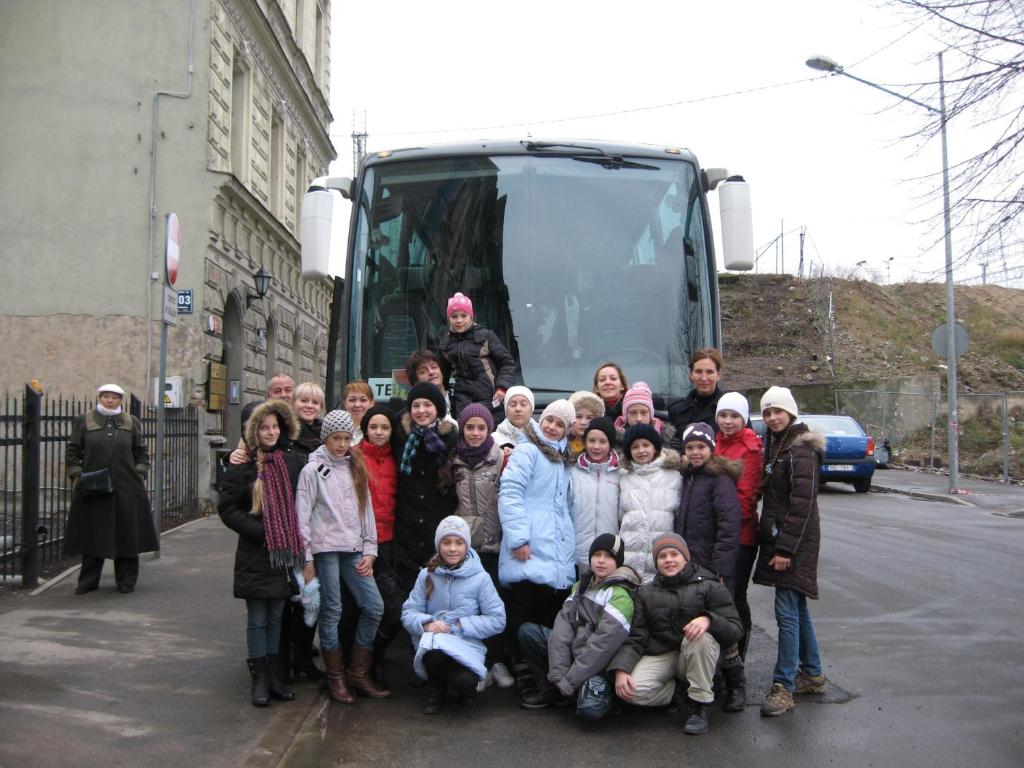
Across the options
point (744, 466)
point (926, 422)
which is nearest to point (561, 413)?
point (744, 466)

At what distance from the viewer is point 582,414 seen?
6059 millimetres

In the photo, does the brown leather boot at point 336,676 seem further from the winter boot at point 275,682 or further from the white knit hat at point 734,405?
the white knit hat at point 734,405

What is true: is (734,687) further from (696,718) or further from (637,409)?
(637,409)

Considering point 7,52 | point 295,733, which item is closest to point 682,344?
point 295,733

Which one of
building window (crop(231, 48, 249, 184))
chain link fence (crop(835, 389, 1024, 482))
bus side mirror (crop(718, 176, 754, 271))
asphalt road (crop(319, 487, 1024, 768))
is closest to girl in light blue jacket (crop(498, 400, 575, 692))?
asphalt road (crop(319, 487, 1024, 768))

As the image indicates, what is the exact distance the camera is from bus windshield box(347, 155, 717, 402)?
23.6 feet

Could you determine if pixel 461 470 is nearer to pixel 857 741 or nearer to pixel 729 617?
pixel 729 617

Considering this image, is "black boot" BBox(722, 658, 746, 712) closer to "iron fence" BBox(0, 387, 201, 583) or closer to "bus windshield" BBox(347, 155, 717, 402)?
"bus windshield" BBox(347, 155, 717, 402)

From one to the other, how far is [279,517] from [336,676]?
963 mm

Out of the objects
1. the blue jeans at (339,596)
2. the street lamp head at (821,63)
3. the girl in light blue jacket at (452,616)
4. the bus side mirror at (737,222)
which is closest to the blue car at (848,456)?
the street lamp head at (821,63)

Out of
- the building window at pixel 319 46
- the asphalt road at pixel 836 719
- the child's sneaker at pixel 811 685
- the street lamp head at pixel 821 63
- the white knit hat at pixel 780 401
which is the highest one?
the building window at pixel 319 46

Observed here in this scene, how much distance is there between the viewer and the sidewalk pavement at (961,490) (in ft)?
54.2

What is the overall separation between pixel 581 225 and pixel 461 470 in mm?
2492

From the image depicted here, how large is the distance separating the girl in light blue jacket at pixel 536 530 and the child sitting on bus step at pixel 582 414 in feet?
0.59
